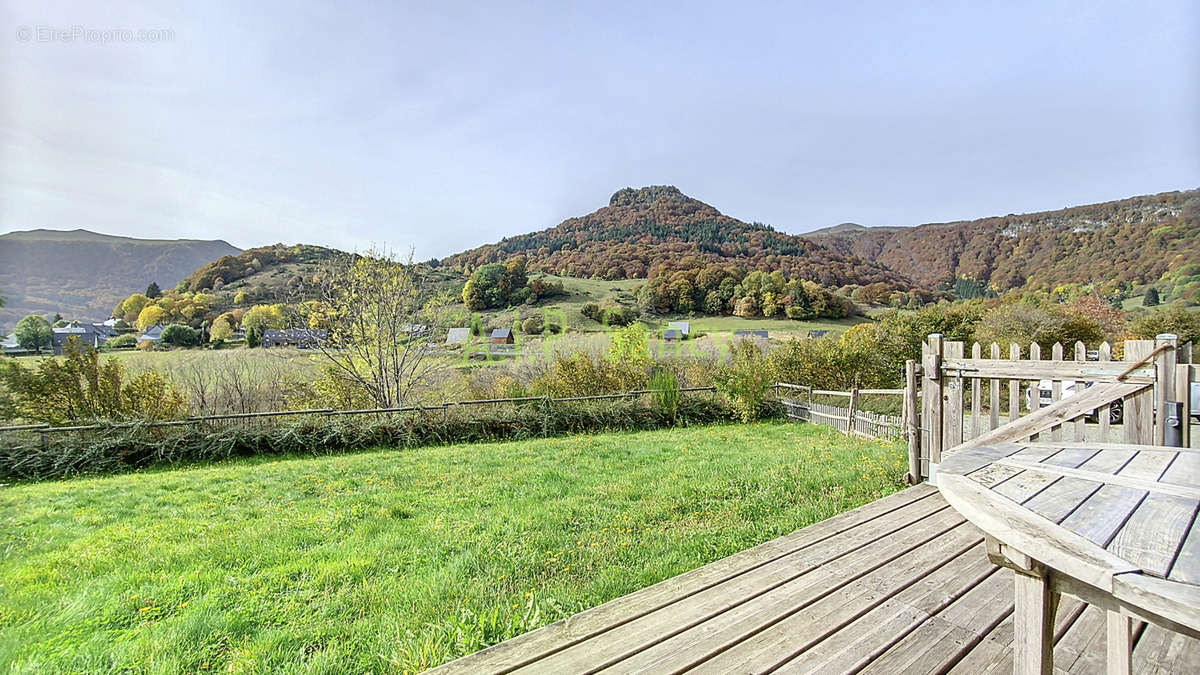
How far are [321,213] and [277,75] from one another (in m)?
7.14

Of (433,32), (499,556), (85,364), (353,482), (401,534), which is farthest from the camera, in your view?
(85,364)

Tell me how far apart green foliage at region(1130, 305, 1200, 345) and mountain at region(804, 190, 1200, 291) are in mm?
3350

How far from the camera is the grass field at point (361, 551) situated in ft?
7.04

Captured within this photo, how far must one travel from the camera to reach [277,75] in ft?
11.9

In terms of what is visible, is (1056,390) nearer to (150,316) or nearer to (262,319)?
(150,316)

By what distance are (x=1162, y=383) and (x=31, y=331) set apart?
622cm

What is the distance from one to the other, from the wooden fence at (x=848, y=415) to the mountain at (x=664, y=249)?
1036 inches

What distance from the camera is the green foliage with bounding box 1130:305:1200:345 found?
15.3 metres

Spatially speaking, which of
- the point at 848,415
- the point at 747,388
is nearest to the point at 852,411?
the point at 848,415

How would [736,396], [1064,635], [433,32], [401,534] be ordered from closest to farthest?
[1064,635] < [401,534] < [433,32] < [736,396]

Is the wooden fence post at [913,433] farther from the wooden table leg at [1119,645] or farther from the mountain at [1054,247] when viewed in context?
the mountain at [1054,247]

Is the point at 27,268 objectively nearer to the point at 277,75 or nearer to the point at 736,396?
the point at 277,75

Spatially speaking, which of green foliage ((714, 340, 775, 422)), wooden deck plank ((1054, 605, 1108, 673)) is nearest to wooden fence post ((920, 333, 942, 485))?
wooden deck plank ((1054, 605, 1108, 673))

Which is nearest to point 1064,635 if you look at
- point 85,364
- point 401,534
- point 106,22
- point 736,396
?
point 401,534
